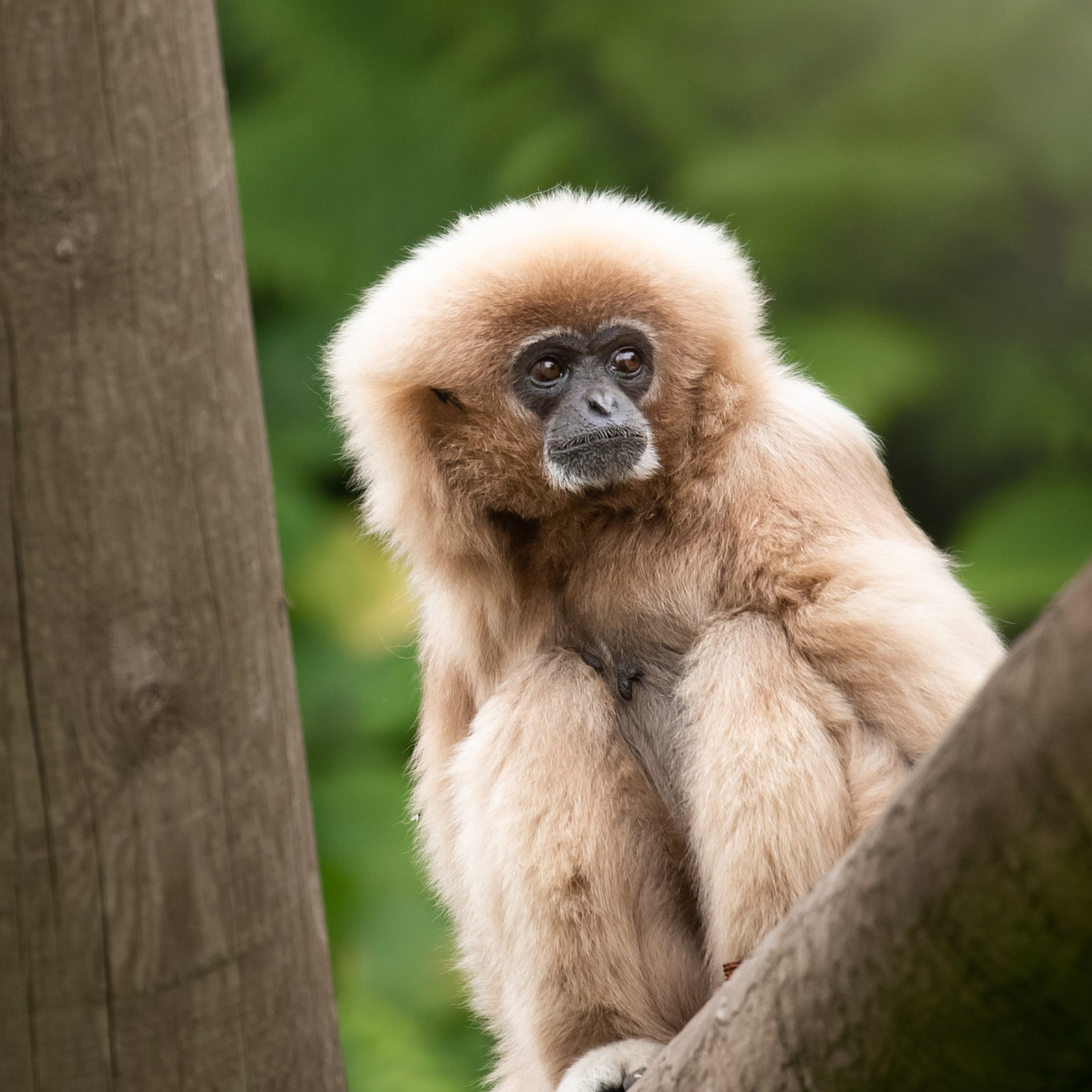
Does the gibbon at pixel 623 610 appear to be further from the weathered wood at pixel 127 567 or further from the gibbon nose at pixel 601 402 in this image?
the weathered wood at pixel 127 567

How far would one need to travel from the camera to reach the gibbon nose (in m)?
3.33

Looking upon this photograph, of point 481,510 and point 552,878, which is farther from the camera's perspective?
point 481,510

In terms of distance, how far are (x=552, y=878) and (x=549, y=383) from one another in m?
1.27

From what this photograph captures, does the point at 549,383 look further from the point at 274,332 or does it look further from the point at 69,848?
the point at 274,332

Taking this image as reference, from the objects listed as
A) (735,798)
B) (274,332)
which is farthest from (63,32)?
(274,332)

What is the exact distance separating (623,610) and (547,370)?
2.18 ft

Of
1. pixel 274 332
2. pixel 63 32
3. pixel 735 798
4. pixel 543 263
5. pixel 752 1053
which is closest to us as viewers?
pixel 63 32

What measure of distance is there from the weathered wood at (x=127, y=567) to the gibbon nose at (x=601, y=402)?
4.88 ft

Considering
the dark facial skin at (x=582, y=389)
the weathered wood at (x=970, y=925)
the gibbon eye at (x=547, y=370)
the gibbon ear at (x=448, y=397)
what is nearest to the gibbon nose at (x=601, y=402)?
the dark facial skin at (x=582, y=389)

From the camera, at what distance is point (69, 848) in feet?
6.00

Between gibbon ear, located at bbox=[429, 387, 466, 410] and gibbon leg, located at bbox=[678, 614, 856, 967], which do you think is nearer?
gibbon leg, located at bbox=[678, 614, 856, 967]

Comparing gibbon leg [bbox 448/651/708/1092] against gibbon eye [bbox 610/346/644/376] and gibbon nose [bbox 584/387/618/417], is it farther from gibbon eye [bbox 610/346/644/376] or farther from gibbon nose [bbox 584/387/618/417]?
gibbon eye [bbox 610/346/644/376]

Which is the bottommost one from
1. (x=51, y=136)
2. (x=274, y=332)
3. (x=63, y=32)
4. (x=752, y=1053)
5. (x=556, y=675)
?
(x=752, y=1053)

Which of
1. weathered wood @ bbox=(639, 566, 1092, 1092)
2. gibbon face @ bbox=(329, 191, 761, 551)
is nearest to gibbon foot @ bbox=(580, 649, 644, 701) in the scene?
gibbon face @ bbox=(329, 191, 761, 551)
